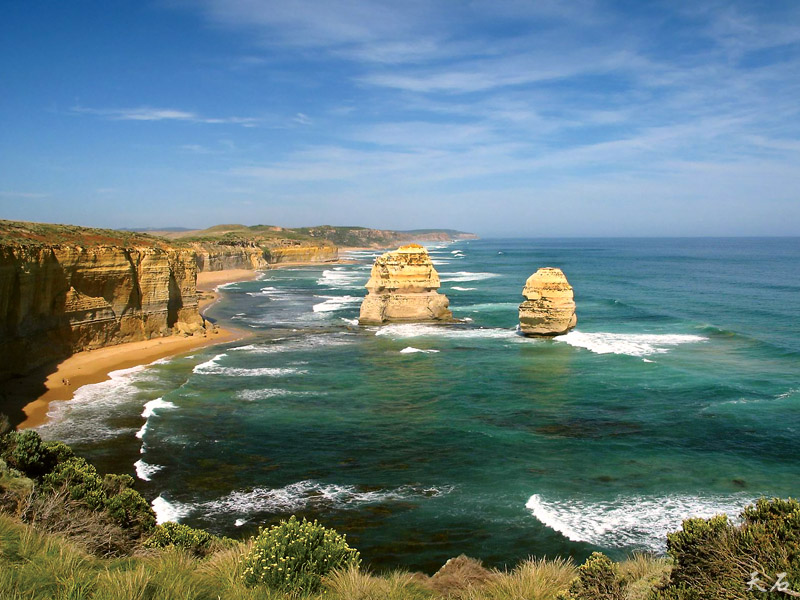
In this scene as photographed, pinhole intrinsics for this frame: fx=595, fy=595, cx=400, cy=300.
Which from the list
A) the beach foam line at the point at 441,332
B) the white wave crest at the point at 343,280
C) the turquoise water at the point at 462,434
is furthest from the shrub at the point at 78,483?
the white wave crest at the point at 343,280

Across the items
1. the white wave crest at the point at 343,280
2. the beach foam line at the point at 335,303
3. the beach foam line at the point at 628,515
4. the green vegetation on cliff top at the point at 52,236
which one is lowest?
the beach foam line at the point at 628,515

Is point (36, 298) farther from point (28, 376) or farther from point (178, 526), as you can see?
point (178, 526)

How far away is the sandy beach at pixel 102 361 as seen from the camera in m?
22.0

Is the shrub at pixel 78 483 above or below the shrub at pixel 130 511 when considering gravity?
above

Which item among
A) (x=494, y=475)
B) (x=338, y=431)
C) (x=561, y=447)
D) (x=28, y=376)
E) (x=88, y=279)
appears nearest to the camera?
(x=494, y=475)

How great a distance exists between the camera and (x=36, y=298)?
25969mm

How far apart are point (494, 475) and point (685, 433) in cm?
708

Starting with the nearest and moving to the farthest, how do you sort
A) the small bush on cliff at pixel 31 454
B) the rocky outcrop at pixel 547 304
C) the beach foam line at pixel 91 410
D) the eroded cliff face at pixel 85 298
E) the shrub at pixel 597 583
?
the shrub at pixel 597 583
the small bush on cliff at pixel 31 454
the beach foam line at pixel 91 410
the eroded cliff face at pixel 85 298
the rocky outcrop at pixel 547 304

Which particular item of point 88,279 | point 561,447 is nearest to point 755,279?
point 561,447

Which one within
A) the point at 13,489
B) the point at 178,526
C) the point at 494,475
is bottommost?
the point at 494,475

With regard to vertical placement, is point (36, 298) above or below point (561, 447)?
above

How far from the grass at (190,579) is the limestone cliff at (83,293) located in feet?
61.0

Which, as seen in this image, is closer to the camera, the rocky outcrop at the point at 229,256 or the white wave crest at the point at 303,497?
the white wave crest at the point at 303,497

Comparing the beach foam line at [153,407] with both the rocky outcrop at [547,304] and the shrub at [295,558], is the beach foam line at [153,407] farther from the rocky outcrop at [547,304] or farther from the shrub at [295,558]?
the rocky outcrop at [547,304]
